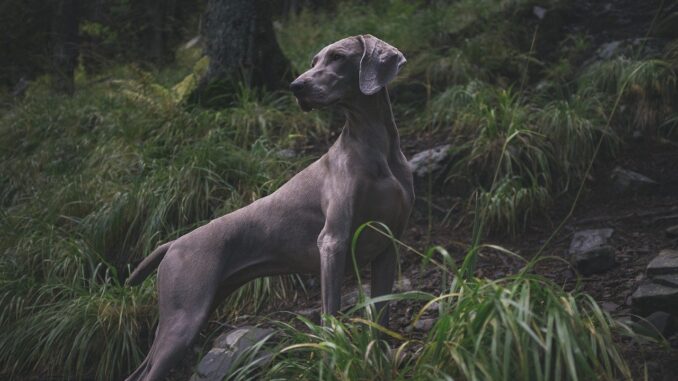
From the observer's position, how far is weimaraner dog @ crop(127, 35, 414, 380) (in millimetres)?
3285

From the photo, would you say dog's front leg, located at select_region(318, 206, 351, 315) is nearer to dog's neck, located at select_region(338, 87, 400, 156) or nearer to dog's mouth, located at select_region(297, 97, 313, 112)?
dog's neck, located at select_region(338, 87, 400, 156)

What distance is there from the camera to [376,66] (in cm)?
332

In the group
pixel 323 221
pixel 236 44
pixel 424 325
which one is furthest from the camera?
pixel 236 44

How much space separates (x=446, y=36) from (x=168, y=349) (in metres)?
5.92

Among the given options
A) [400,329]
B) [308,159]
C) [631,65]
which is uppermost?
[631,65]

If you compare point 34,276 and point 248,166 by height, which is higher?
point 248,166

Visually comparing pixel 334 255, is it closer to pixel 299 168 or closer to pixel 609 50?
pixel 299 168

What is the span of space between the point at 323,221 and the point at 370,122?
514mm

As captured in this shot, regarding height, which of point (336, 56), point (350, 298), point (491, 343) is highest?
point (336, 56)

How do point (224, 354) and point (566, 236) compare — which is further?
point (566, 236)

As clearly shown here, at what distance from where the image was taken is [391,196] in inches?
131

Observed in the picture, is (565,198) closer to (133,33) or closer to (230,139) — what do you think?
(230,139)

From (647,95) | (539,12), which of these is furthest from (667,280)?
(539,12)

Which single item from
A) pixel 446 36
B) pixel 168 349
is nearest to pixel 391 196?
pixel 168 349
